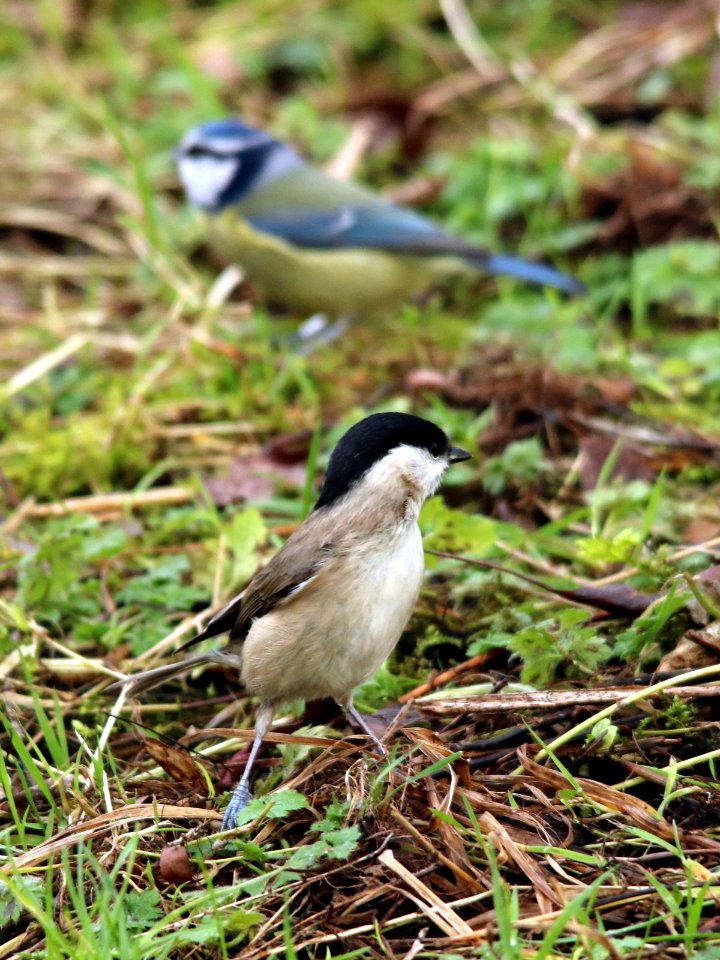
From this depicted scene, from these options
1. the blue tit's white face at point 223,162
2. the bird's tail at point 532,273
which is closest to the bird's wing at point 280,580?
the bird's tail at point 532,273

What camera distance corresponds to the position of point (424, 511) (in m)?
3.57

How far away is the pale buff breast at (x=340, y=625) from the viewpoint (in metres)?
2.93

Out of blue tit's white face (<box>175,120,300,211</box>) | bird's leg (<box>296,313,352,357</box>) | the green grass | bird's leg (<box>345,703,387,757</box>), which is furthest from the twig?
blue tit's white face (<box>175,120,300,211</box>)

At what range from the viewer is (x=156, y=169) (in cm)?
715

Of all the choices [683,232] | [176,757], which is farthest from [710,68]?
[176,757]

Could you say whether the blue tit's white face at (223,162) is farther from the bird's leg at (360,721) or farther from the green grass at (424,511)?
the bird's leg at (360,721)

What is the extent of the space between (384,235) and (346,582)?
3.40 m

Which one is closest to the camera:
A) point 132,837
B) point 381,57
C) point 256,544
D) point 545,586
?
point 132,837

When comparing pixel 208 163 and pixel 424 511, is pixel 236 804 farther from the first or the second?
pixel 208 163

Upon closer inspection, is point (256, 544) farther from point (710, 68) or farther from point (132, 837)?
point (710, 68)

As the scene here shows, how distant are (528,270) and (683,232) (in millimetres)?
831

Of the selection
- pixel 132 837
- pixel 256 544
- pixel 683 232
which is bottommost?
pixel 683 232

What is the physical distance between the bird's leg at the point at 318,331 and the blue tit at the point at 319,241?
0.14ft

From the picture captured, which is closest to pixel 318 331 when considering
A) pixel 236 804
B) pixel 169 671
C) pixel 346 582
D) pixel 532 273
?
pixel 532 273
